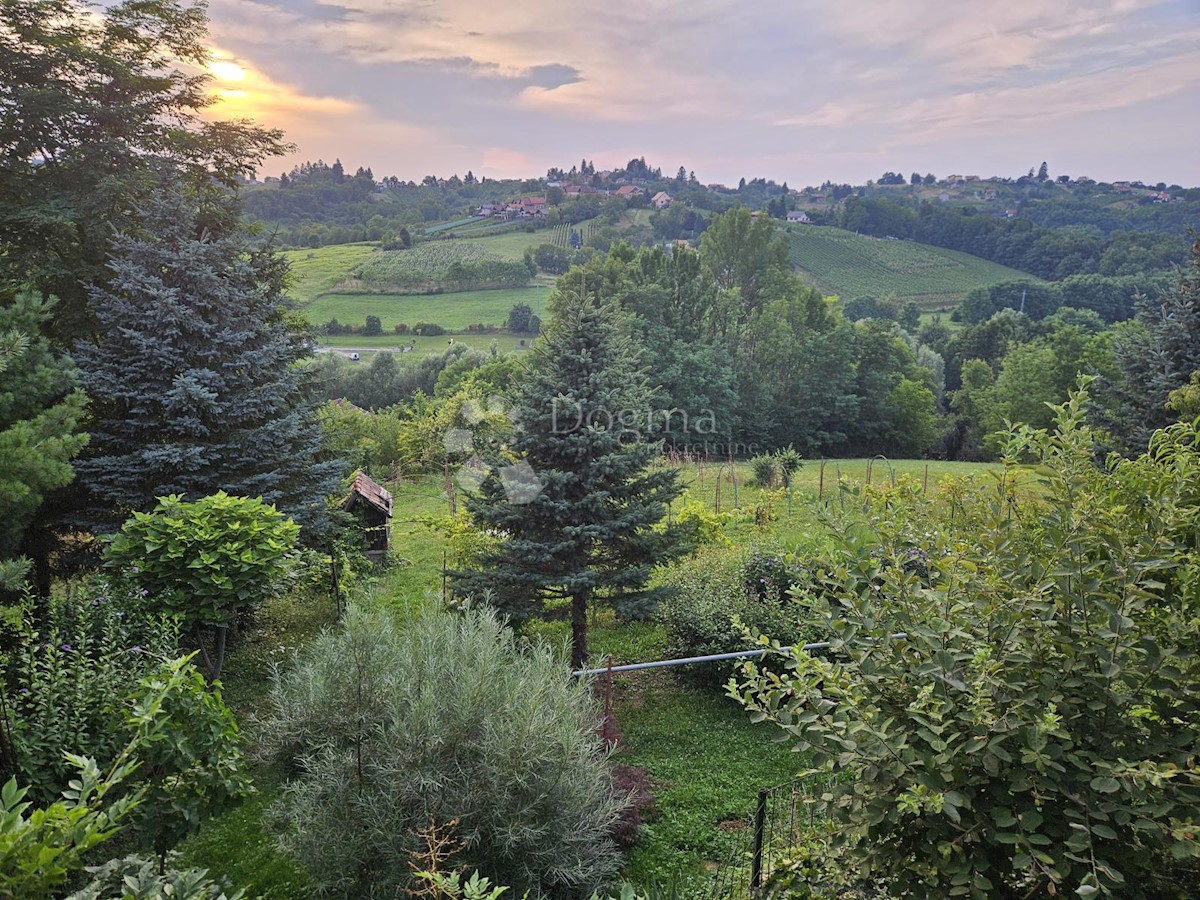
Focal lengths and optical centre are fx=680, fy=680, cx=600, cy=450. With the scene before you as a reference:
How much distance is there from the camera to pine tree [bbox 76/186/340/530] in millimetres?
6852

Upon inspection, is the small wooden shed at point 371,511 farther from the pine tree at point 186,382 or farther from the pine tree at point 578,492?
the pine tree at point 578,492

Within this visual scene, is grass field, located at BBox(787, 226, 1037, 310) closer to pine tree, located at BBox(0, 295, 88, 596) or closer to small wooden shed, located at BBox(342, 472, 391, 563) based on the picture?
small wooden shed, located at BBox(342, 472, 391, 563)

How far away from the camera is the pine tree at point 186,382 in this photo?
22.5 ft

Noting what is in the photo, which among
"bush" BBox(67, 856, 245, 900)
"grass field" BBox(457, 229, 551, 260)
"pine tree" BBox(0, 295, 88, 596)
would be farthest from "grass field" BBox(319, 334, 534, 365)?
"bush" BBox(67, 856, 245, 900)

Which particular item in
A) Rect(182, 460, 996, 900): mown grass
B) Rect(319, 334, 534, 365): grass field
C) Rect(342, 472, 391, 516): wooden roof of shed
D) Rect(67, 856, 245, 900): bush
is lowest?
Rect(182, 460, 996, 900): mown grass

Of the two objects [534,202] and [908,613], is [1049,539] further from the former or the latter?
[534,202]

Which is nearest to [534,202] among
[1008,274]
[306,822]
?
[1008,274]

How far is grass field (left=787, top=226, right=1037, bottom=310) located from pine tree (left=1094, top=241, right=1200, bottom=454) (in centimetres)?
4096

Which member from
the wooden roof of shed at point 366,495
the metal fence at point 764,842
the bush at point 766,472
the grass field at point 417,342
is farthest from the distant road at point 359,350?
the metal fence at point 764,842

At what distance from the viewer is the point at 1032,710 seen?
6.50 ft

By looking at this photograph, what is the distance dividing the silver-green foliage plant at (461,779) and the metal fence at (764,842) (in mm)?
745

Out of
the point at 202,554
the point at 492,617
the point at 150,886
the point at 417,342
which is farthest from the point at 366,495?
the point at 417,342

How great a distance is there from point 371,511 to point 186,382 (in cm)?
456

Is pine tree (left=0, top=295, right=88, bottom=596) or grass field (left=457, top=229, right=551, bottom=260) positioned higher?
grass field (left=457, top=229, right=551, bottom=260)
